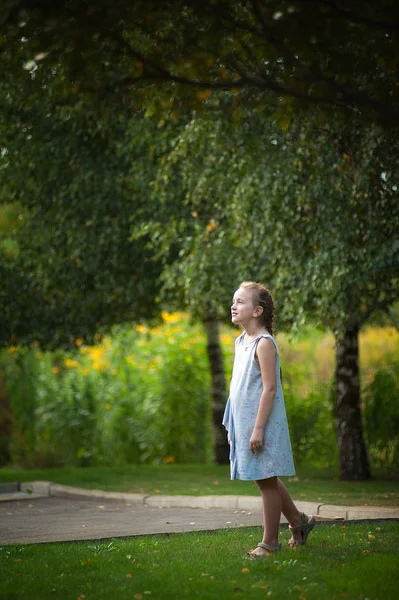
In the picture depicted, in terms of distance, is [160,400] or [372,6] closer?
[372,6]

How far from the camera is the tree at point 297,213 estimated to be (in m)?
9.99

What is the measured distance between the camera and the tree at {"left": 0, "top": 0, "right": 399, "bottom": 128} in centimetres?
549

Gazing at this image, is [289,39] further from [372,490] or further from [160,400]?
[160,400]

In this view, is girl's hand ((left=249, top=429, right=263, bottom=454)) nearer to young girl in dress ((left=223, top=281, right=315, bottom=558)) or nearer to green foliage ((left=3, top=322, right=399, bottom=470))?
young girl in dress ((left=223, top=281, right=315, bottom=558))

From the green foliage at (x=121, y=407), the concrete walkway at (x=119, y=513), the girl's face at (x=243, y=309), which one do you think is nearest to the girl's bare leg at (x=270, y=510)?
the girl's face at (x=243, y=309)

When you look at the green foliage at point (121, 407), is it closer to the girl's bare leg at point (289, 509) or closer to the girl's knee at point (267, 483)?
the girl's bare leg at point (289, 509)

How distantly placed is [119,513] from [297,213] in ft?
13.2

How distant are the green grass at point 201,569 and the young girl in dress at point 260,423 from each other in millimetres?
311

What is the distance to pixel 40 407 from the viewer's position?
1884cm

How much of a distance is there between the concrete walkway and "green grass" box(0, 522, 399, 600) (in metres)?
0.99

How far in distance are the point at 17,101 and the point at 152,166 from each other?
209cm

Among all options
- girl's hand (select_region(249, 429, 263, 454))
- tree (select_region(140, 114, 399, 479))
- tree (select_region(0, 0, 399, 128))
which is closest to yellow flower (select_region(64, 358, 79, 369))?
tree (select_region(140, 114, 399, 479))

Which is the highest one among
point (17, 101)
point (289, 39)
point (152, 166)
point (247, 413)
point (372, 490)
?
point (17, 101)

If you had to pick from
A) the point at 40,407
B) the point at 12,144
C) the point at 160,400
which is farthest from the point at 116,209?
the point at 40,407
